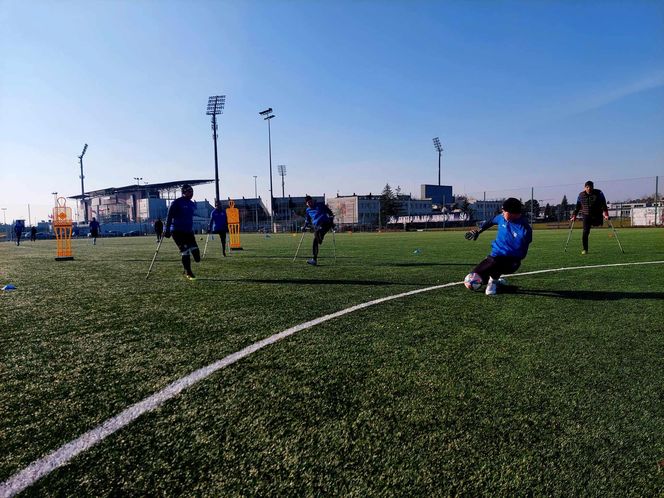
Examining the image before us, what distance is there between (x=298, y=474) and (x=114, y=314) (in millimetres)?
4417

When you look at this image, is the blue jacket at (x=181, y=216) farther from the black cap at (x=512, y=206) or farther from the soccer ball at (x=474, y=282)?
the black cap at (x=512, y=206)

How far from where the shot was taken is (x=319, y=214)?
38.9 feet

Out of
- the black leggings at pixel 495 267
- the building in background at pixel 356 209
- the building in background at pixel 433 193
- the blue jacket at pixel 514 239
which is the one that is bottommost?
the black leggings at pixel 495 267

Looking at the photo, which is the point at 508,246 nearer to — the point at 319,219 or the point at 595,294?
the point at 595,294

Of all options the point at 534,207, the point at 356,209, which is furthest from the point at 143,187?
the point at 534,207

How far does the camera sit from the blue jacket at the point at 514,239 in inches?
261

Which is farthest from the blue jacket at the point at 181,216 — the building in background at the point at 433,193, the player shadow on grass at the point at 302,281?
the building in background at the point at 433,193

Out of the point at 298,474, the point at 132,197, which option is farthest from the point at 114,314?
the point at 132,197

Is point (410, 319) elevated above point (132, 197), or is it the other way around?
point (132, 197)

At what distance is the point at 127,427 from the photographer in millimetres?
2441

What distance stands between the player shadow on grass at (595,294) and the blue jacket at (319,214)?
615 cm

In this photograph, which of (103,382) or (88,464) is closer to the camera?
(88,464)

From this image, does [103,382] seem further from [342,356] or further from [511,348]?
[511,348]

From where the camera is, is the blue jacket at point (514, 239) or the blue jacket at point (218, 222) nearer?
the blue jacket at point (514, 239)
